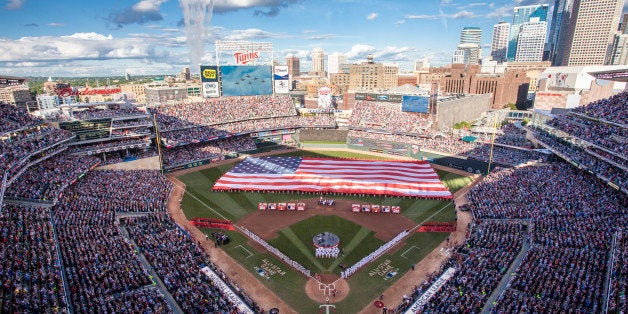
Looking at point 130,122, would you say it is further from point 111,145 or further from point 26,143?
point 26,143

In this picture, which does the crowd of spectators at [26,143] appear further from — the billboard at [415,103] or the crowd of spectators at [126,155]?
the billboard at [415,103]

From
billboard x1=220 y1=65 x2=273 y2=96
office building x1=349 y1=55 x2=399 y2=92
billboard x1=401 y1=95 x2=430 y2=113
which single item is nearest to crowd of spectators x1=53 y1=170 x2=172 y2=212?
billboard x1=220 y1=65 x2=273 y2=96

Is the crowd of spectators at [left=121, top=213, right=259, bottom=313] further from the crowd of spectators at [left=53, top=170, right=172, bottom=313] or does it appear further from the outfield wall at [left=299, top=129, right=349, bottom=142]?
the outfield wall at [left=299, top=129, right=349, bottom=142]

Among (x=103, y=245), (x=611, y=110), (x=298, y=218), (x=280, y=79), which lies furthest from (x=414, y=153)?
(x=103, y=245)

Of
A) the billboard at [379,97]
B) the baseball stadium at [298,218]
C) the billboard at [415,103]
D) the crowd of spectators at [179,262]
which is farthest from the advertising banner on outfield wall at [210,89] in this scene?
the billboard at [415,103]

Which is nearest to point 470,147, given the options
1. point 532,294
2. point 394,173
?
point 394,173
